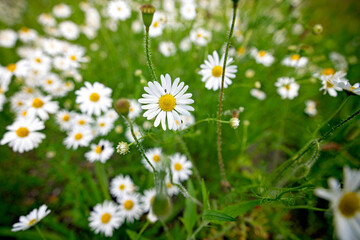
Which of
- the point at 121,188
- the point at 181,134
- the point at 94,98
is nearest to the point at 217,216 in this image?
the point at 181,134

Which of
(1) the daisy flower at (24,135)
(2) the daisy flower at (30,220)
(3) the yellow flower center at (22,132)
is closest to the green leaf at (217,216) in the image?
(2) the daisy flower at (30,220)

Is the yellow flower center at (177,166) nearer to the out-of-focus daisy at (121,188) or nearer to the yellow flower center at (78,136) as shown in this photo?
the out-of-focus daisy at (121,188)

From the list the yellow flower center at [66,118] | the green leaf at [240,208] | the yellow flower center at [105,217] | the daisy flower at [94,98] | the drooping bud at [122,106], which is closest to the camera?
the drooping bud at [122,106]

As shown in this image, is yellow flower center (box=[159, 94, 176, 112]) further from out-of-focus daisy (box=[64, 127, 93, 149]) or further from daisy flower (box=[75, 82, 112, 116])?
out-of-focus daisy (box=[64, 127, 93, 149])

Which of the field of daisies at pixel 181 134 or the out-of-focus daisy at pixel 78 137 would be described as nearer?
the field of daisies at pixel 181 134

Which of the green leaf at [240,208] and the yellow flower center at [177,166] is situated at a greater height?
the yellow flower center at [177,166]

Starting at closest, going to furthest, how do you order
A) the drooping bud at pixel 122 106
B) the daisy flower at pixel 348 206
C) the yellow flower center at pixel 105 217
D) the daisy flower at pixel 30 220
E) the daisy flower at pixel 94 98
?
1. the daisy flower at pixel 348 206
2. the drooping bud at pixel 122 106
3. the daisy flower at pixel 30 220
4. the yellow flower center at pixel 105 217
5. the daisy flower at pixel 94 98

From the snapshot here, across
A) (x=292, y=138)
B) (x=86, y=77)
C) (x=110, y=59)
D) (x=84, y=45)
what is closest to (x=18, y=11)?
(x=84, y=45)

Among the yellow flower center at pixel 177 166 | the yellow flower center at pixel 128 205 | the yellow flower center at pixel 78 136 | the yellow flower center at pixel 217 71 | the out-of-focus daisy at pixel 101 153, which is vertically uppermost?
the yellow flower center at pixel 217 71

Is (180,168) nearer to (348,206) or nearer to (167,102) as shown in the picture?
(167,102)
